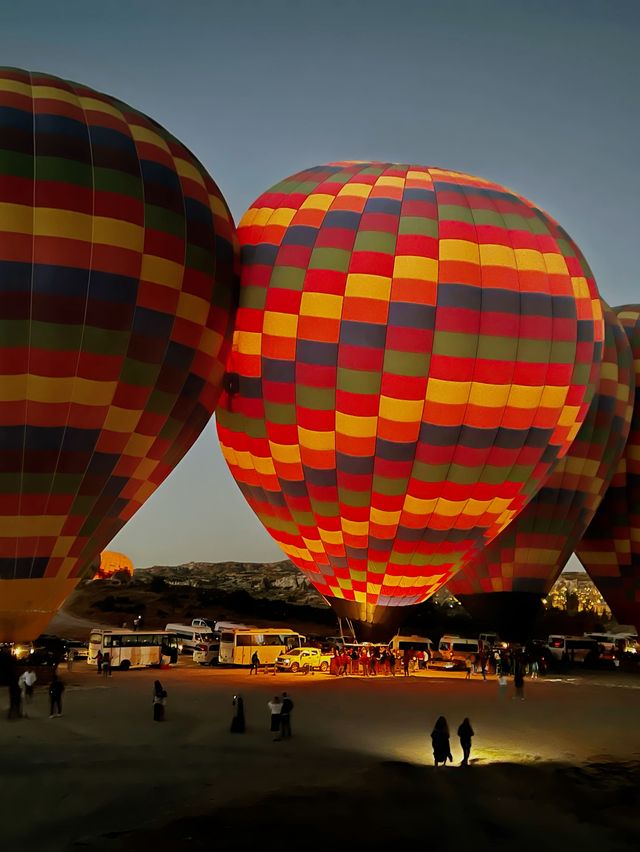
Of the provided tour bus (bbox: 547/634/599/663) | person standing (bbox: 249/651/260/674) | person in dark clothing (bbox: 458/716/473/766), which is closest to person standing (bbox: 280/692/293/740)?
person in dark clothing (bbox: 458/716/473/766)

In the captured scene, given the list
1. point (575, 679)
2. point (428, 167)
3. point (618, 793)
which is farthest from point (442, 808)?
point (575, 679)

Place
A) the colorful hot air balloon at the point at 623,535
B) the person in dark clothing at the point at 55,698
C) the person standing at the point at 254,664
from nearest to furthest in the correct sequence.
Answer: the person in dark clothing at the point at 55,698, the person standing at the point at 254,664, the colorful hot air balloon at the point at 623,535

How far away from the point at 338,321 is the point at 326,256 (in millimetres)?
1451

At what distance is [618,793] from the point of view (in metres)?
11.4

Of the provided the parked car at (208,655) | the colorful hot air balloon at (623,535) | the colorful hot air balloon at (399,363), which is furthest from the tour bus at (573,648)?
the colorful hot air balloon at (399,363)

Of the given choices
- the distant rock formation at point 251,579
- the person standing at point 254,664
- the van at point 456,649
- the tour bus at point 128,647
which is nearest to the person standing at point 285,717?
the person standing at point 254,664

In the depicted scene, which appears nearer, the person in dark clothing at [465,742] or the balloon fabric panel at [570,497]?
the person in dark clothing at [465,742]

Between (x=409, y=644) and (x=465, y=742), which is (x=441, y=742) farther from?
(x=409, y=644)

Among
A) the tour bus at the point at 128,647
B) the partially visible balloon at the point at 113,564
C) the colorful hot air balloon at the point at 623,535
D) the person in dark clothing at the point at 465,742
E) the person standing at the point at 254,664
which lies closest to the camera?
the person in dark clothing at the point at 465,742

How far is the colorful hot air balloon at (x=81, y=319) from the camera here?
14984 mm

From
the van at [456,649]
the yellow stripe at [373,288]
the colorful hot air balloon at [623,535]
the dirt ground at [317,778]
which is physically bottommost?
the dirt ground at [317,778]

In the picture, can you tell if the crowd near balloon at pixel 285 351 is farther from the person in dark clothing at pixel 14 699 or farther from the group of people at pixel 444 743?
the group of people at pixel 444 743

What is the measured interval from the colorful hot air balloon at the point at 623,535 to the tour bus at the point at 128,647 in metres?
13.8

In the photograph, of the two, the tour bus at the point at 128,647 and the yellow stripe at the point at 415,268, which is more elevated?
the yellow stripe at the point at 415,268
